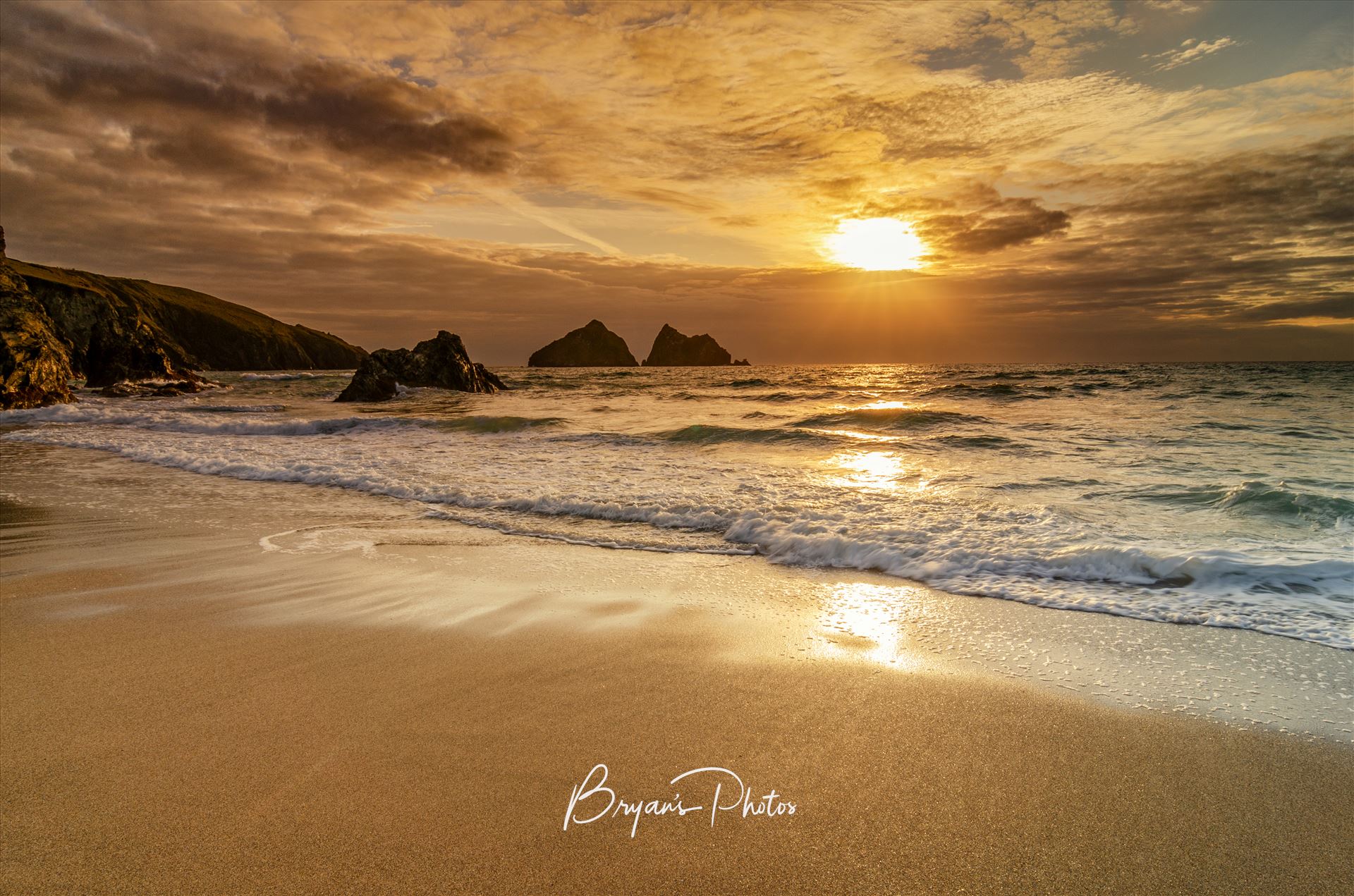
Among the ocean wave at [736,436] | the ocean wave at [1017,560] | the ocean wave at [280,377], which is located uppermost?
the ocean wave at [280,377]

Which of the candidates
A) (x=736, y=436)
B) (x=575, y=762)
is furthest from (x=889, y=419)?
(x=575, y=762)

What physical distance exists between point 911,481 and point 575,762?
8.90 m

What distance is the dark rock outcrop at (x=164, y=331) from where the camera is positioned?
45.5m

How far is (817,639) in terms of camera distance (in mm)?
4363

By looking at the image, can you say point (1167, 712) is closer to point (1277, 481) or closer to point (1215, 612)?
point (1215, 612)

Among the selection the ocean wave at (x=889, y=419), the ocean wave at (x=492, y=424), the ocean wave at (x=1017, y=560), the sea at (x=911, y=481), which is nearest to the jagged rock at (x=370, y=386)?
the sea at (x=911, y=481)

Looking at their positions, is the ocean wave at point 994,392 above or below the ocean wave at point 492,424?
above

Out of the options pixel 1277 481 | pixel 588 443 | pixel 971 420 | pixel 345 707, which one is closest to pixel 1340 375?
pixel 971 420

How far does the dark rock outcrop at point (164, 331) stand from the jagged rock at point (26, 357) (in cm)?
1124

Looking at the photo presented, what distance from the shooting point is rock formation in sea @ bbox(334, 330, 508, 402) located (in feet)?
118

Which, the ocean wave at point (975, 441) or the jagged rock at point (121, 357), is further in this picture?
the jagged rock at point (121, 357)

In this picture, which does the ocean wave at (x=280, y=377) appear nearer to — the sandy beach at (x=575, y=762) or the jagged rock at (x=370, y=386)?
the jagged rock at (x=370, y=386)

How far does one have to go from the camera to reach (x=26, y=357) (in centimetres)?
2841

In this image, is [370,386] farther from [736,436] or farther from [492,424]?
[736,436]
